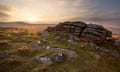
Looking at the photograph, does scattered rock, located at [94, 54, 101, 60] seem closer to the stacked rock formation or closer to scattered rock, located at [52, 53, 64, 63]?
scattered rock, located at [52, 53, 64, 63]

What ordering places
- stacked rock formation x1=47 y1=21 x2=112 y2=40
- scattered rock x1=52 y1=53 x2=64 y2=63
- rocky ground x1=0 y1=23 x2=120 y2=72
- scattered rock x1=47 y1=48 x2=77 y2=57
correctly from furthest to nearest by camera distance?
stacked rock formation x1=47 y1=21 x2=112 y2=40 → scattered rock x1=47 y1=48 x2=77 y2=57 → scattered rock x1=52 y1=53 x2=64 y2=63 → rocky ground x1=0 y1=23 x2=120 y2=72

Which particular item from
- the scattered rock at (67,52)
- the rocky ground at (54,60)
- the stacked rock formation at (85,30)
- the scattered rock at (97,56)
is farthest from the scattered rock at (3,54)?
the stacked rock formation at (85,30)

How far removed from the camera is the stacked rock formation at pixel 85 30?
47469mm

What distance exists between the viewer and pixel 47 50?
32.4 meters

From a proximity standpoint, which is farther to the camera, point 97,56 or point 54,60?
point 97,56

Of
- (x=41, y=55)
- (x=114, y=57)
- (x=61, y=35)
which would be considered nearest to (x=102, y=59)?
(x=114, y=57)

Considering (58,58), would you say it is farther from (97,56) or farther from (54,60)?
(97,56)

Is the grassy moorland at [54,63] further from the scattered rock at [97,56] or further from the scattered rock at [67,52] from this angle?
the scattered rock at [67,52]

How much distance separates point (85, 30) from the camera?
49500 millimetres

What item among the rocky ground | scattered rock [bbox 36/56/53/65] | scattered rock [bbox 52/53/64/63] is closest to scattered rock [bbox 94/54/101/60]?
the rocky ground

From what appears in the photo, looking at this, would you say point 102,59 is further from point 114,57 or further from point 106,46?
point 106,46

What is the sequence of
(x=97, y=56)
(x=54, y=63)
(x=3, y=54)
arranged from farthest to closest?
1. (x=97, y=56)
2. (x=3, y=54)
3. (x=54, y=63)

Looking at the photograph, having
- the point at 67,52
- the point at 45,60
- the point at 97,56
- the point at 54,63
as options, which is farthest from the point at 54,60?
the point at 97,56

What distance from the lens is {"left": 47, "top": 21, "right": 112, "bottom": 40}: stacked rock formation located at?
4747 cm
